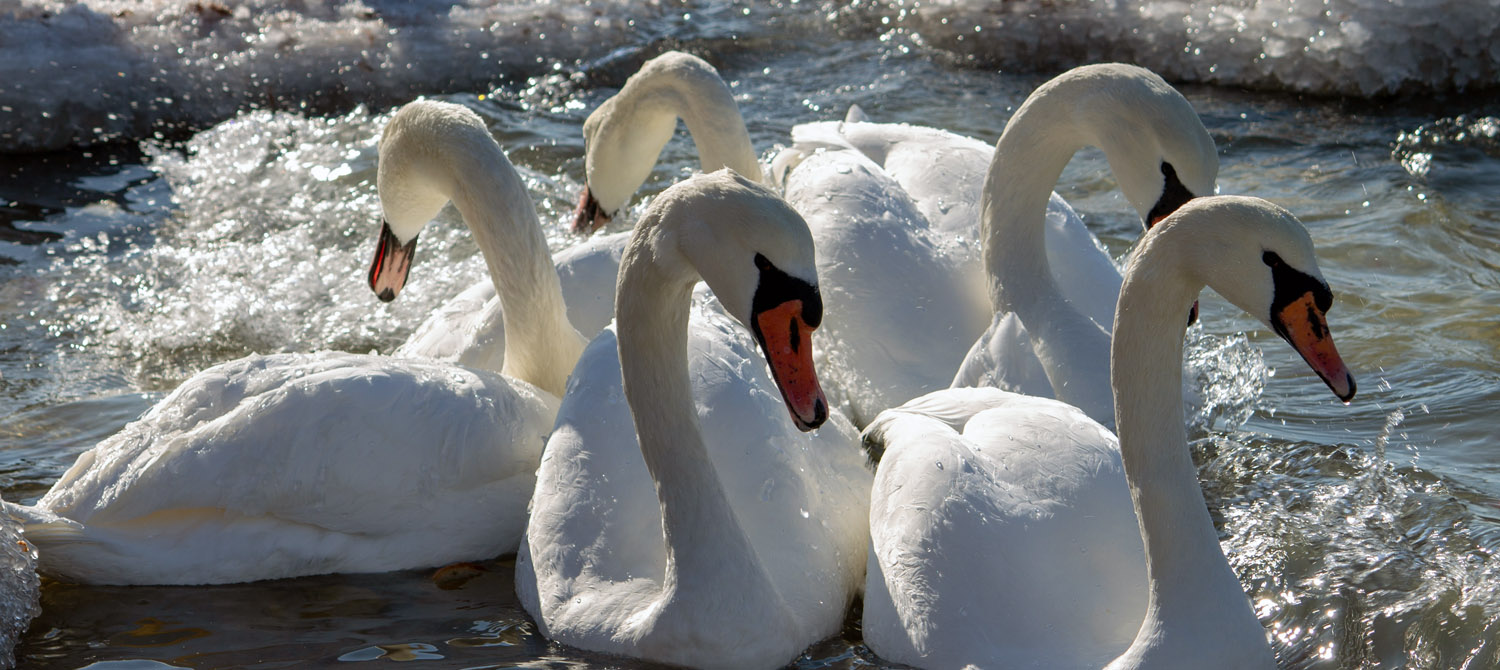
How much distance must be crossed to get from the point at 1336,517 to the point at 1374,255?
289 cm

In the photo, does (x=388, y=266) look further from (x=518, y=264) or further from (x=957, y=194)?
(x=957, y=194)

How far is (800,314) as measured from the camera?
3.47 meters

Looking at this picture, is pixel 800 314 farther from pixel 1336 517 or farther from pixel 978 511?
pixel 1336 517

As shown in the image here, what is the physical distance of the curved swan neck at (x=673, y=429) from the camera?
12.5 ft

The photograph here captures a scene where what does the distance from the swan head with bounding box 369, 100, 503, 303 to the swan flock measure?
0.01 metres

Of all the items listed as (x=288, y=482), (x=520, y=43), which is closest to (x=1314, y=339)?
(x=288, y=482)

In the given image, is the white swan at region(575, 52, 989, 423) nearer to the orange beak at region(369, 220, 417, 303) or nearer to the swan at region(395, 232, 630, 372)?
the swan at region(395, 232, 630, 372)

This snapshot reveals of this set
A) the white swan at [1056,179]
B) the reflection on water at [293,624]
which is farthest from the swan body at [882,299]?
the reflection on water at [293,624]

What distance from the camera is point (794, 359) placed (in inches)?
138

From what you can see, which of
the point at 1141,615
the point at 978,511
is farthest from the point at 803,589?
the point at 1141,615

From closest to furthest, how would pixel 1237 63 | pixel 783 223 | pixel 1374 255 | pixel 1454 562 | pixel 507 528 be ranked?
pixel 783 223 → pixel 1454 562 → pixel 507 528 → pixel 1374 255 → pixel 1237 63

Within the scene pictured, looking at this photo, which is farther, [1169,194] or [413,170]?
[413,170]

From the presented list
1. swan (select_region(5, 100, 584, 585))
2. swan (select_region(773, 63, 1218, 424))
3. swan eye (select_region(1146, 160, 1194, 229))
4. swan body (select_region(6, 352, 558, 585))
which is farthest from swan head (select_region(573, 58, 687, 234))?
swan eye (select_region(1146, 160, 1194, 229))

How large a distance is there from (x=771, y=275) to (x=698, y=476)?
0.66 m
